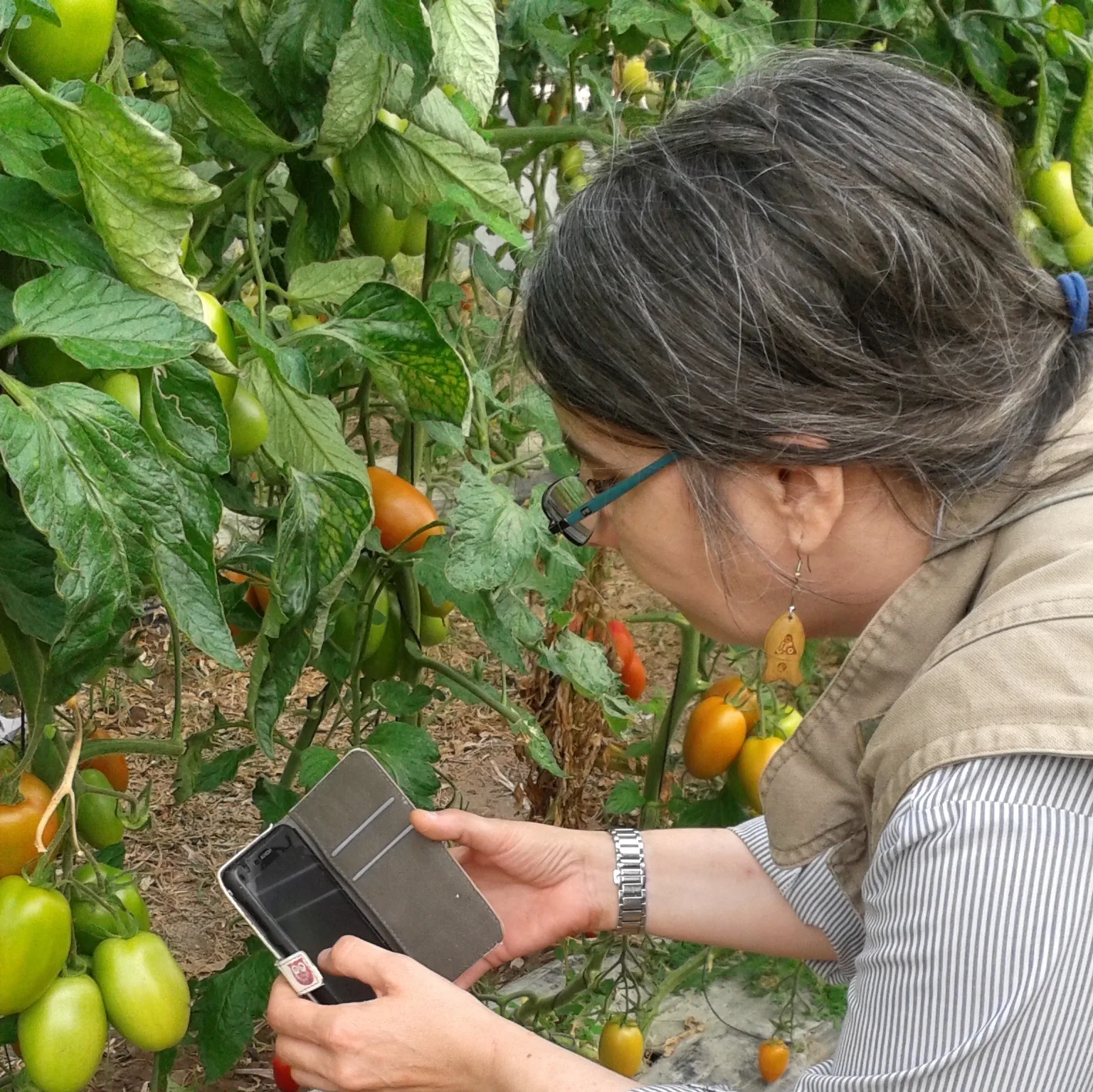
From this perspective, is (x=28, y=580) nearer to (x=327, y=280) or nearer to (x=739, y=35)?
(x=327, y=280)

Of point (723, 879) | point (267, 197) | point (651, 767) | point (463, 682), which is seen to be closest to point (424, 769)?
point (463, 682)

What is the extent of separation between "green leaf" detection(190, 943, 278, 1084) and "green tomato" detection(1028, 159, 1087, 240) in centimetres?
107

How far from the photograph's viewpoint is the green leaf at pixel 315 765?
1025 mm

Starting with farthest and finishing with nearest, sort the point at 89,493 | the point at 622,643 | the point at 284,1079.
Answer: the point at 622,643 < the point at 284,1079 < the point at 89,493

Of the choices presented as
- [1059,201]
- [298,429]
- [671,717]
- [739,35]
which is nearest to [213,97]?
[298,429]

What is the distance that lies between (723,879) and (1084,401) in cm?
57

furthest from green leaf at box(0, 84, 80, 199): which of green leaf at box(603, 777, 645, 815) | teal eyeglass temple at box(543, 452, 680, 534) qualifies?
green leaf at box(603, 777, 645, 815)

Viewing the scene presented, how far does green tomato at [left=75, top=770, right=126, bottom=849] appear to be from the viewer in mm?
999

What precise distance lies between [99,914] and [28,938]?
86mm

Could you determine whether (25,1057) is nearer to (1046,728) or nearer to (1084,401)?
(1046,728)

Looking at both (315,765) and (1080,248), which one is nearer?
(315,765)

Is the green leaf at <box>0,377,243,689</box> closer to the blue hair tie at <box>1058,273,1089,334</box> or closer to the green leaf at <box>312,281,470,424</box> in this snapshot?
the green leaf at <box>312,281,470,424</box>

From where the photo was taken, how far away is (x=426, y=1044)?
2.71 ft

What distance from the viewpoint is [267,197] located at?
0.95 meters
